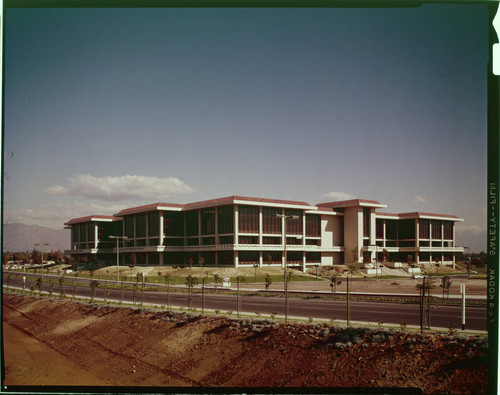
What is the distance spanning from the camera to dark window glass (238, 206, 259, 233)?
235 ft

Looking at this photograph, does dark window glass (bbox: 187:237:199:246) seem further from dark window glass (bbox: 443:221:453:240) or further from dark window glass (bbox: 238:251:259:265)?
dark window glass (bbox: 443:221:453:240)

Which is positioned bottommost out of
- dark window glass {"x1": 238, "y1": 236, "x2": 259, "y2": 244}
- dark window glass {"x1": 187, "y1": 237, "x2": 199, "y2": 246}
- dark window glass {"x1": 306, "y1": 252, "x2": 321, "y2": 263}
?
dark window glass {"x1": 306, "y1": 252, "x2": 321, "y2": 263}

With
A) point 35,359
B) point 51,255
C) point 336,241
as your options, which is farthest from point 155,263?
point 35,359

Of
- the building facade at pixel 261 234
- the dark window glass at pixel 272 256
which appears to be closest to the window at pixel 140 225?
the building facade at pixel 261 234

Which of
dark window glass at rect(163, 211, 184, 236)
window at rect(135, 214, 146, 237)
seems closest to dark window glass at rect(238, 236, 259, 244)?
dark window glass at rect(163, 211, 184, 236)

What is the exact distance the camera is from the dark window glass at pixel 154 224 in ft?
263

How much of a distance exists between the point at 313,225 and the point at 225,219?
801 inches

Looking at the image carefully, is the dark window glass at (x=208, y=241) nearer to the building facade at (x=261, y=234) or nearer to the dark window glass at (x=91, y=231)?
the building facade at (x=261, y=234)

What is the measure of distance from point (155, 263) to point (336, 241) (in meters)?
37.1

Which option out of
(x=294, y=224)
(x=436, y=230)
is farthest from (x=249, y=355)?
(x=436, y=230)

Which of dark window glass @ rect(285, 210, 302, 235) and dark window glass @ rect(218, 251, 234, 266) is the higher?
dark window glass @ rect(285, 210, 302, 235)

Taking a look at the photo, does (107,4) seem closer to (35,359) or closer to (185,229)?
(35,359)

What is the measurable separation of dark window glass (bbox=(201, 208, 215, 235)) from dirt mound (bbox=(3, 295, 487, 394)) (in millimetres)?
51321

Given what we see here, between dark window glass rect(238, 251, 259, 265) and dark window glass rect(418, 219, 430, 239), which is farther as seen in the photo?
dark window glass rect(418, 219, 430, 239)
